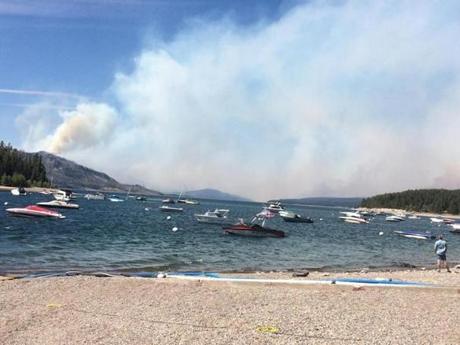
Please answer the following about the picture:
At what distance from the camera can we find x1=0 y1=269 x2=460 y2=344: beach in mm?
13133

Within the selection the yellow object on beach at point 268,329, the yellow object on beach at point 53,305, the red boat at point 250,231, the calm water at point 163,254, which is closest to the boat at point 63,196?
the calm water at point 163,254

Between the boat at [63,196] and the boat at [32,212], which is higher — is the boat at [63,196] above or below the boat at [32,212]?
above

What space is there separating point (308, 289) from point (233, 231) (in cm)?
4329

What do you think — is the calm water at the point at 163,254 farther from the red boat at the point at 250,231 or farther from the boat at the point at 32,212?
the boat at the point at 32,212

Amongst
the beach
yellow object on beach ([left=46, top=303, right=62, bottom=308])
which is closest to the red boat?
the beach

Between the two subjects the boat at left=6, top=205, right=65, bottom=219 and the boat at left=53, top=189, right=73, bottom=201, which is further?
the boat at left=53, top=189, right=73, bottom=201

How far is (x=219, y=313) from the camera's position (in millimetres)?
16203

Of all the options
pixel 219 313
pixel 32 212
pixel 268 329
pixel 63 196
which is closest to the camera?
pixel 268 329

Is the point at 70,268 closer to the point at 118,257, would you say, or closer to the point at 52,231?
the point at 118,257

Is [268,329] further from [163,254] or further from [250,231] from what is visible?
[250,231]

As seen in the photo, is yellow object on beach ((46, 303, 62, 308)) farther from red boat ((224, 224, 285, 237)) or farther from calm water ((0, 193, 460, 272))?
red boat ((224, 224, 285, 237))

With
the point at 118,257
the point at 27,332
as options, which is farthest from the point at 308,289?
Result: the point at 118,257

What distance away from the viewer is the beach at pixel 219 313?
13.1m

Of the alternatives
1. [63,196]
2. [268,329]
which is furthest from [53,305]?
[63,196]
